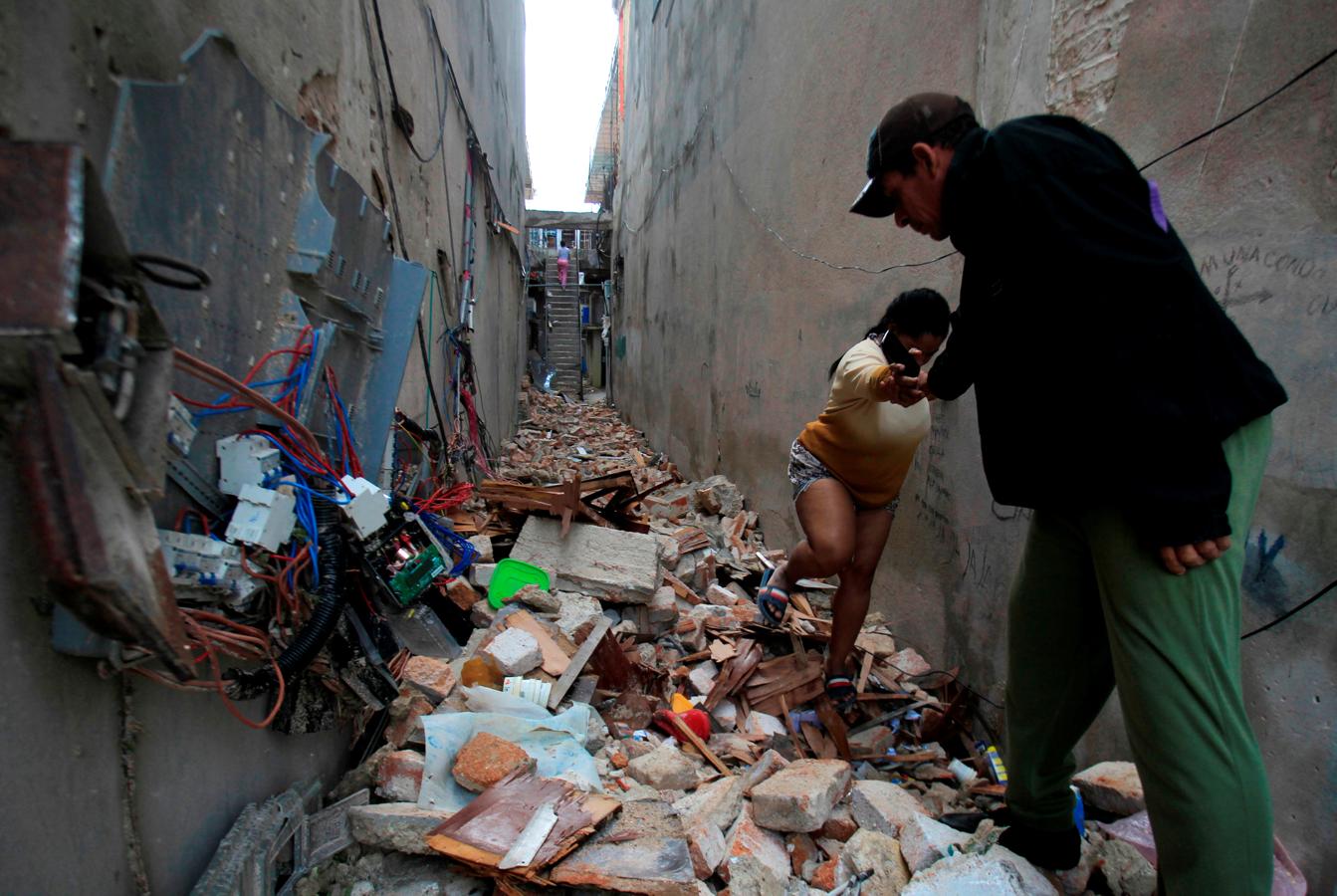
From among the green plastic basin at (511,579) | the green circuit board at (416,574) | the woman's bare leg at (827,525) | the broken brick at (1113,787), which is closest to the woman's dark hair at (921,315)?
the woman's bare leg at (827,525)

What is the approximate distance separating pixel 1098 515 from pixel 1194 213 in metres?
1.15

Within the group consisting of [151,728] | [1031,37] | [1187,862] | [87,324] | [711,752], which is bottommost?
[711,752]

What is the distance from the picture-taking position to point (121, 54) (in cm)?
137

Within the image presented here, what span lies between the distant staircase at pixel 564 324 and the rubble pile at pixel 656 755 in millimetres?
23420

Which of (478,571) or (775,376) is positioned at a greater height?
(775,376)

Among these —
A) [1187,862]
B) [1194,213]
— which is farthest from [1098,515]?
[1194,213]

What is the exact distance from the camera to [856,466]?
9.64 ft

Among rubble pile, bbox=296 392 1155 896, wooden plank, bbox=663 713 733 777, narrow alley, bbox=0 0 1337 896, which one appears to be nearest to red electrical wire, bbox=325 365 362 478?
narrow alley, bbox=0 0 1337 896

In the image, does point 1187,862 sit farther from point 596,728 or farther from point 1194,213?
point 596,728

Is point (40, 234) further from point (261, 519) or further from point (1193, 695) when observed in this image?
point (1193, 695)

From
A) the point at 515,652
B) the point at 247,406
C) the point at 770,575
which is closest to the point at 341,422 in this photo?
the point at 247,406

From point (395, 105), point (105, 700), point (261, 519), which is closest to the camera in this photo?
point (105, 700)

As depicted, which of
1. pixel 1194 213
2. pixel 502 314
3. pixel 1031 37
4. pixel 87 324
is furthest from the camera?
pixel 502 314

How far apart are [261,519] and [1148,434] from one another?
1944 millimetres
